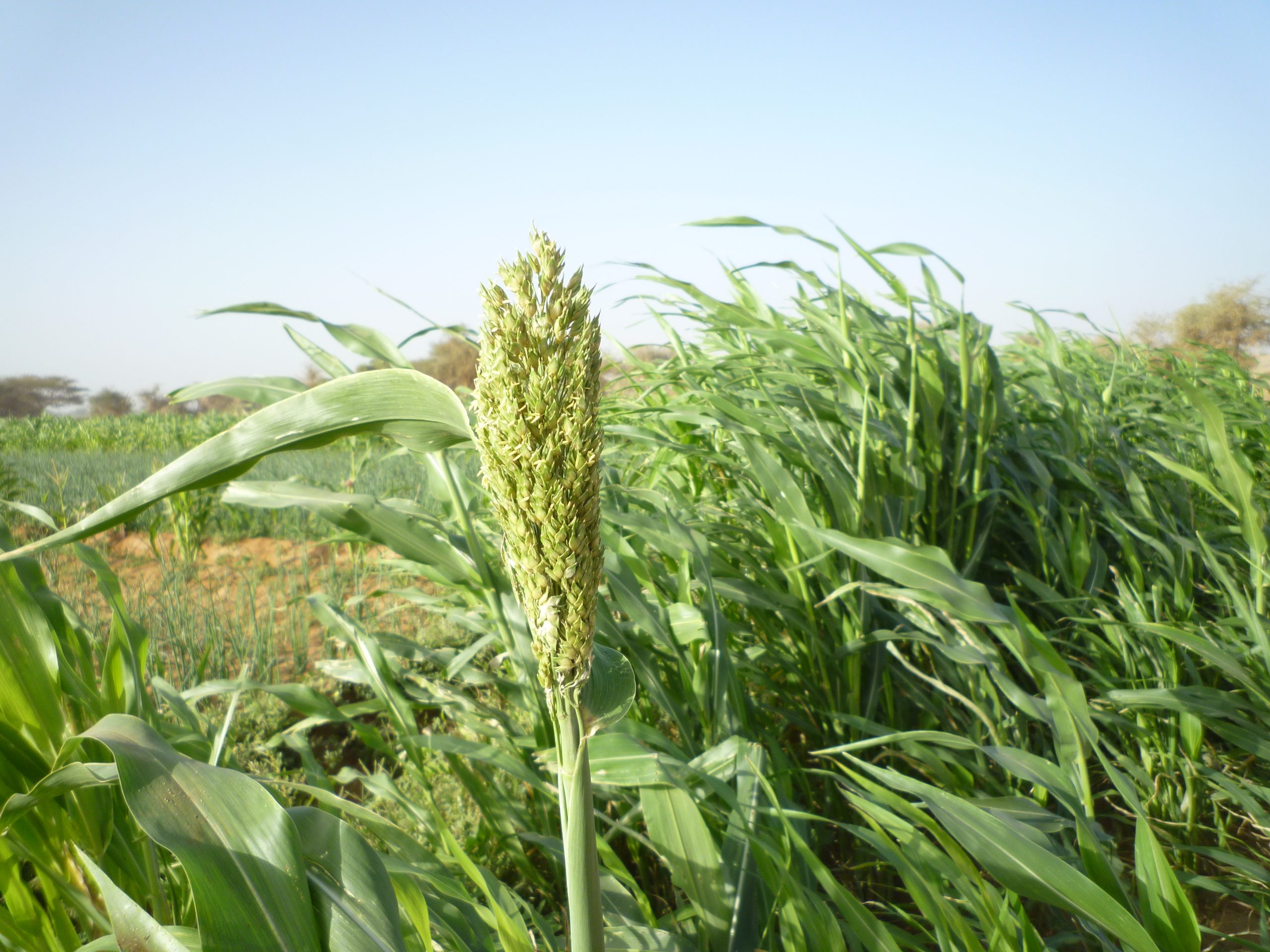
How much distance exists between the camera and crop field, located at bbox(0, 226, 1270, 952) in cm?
74

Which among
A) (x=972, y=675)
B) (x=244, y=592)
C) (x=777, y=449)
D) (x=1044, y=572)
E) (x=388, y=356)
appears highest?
(x=388, y=356)

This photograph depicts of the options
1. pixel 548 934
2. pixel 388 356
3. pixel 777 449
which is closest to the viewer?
pixel 548 934

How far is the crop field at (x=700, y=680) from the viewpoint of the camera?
74 cm

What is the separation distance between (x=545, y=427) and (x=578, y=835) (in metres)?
0.39

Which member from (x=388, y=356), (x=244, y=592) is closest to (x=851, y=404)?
(x=388, y=356)

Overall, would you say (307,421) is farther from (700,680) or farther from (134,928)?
(700,680)

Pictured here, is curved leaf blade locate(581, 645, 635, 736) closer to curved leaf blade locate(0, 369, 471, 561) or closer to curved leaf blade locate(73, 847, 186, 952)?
curved leaf blade locate(0, 369, 471, 561)

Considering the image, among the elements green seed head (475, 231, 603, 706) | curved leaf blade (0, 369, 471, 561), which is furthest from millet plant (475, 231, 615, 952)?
curved leaf blade (0, 369, 471, 561)

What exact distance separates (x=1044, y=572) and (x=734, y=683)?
1.10 m

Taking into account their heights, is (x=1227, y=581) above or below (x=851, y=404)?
below

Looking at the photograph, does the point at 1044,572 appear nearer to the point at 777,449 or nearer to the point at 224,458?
the point at 777,449

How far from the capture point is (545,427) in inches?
23.2

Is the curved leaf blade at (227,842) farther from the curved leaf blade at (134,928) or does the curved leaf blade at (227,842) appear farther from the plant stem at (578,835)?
the plant stem at (578,835)

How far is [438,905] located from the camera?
44.8 inches
